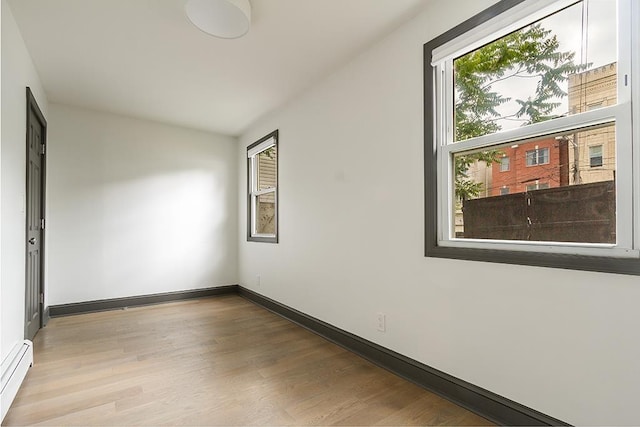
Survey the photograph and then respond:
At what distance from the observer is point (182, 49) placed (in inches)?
102

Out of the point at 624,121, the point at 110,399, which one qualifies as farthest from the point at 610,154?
the point at 110,399

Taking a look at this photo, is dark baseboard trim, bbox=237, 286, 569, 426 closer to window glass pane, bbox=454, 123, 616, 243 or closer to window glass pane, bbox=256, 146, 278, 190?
window glass pane, bbox=454, 123, 616, 243

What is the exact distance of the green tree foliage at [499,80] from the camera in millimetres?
1633

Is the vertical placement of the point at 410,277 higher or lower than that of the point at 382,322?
higher

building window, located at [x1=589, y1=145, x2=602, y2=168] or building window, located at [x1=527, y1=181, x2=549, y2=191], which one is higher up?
building window, located at [x1=589, y1=145, x2=602, y2=168]

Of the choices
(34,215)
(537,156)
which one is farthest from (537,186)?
(34,215)

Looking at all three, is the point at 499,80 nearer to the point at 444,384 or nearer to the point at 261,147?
the point at 444,384

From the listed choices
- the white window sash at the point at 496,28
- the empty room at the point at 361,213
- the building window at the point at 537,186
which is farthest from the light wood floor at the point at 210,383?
the white window sash at the point at 496,28

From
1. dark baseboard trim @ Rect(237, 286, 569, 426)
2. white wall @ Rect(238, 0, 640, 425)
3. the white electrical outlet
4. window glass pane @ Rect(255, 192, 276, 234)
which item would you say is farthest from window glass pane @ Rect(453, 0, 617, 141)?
window glass pane @ Rect(255, 192, 276, 234)

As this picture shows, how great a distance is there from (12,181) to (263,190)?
255 centimetres

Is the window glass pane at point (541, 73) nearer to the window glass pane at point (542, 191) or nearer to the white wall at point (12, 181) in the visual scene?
the window glass pane at point (542, 191)

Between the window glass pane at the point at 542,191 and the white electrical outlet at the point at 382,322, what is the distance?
2.81 feet

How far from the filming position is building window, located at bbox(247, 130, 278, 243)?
408 centimetres

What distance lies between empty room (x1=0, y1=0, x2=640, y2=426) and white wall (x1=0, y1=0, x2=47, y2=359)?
31mm
